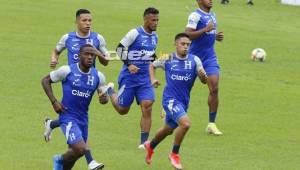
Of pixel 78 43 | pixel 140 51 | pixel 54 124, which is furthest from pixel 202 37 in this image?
pixel 54 124

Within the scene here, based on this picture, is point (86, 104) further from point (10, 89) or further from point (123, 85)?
point (10, 89)

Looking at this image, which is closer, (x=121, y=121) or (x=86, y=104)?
(x=86, y=104)

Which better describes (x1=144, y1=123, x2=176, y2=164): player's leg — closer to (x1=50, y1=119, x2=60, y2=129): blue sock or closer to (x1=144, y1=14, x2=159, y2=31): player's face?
(x1=50, y1=119, x2=60, y2=129): blue sock

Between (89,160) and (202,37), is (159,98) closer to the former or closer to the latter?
(202,37)

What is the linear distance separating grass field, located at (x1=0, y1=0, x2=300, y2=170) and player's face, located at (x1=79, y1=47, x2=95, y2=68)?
200 cm

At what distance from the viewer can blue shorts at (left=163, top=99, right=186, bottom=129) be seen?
51.1ft

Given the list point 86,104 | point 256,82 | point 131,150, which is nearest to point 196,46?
point 131,150

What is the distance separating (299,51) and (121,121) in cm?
1520

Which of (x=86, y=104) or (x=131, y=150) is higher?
(x=86, y=104)

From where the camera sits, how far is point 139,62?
57.7 feet

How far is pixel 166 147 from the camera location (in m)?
17.4

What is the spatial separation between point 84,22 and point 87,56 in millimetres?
2647

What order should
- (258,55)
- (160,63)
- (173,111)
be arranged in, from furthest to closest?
(258,55)
(160,63)
(173,111)

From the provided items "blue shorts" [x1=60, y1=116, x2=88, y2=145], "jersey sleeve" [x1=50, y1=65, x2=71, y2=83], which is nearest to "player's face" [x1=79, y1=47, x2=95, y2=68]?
"jersey sleeve" [x1=50, y1=65, x2=71, y2=83]
